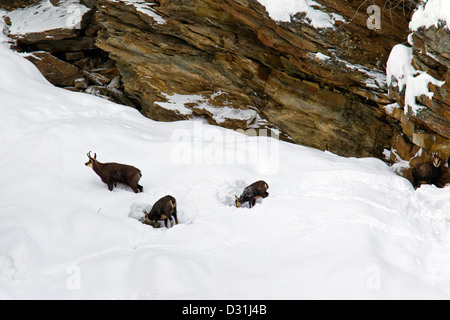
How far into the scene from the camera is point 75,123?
1355 cm

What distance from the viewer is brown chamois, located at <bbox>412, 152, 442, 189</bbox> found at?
35.8 ft

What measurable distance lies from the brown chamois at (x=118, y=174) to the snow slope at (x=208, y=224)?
0.25 metres

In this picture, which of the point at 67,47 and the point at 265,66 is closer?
the point at 265,66

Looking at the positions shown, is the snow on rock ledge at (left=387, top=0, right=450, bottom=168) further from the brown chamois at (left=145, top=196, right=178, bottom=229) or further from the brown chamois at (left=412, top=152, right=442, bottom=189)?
the brown chamois at (left=145, top=196, right=178, bottom=229)

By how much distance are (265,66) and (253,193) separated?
7232 mm

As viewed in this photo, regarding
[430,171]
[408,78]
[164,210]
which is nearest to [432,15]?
[408,78]

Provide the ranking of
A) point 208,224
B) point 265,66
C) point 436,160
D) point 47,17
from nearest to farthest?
point 208,224 → point 436,160 → point 265,66 → point 47,17

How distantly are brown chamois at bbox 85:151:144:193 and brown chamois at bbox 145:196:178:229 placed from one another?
1419mm

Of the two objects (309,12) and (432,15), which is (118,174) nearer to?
(309,12)

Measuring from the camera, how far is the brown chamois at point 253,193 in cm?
961

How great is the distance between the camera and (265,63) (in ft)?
49.6

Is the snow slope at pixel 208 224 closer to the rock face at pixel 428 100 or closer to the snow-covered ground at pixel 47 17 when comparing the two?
the rock face at pixel 428 100

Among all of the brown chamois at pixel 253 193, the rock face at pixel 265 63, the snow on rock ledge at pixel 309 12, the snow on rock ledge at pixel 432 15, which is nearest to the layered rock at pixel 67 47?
the rock face at pixel 265 63

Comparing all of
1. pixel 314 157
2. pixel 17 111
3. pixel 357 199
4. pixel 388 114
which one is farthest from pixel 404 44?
pixel 17 111
